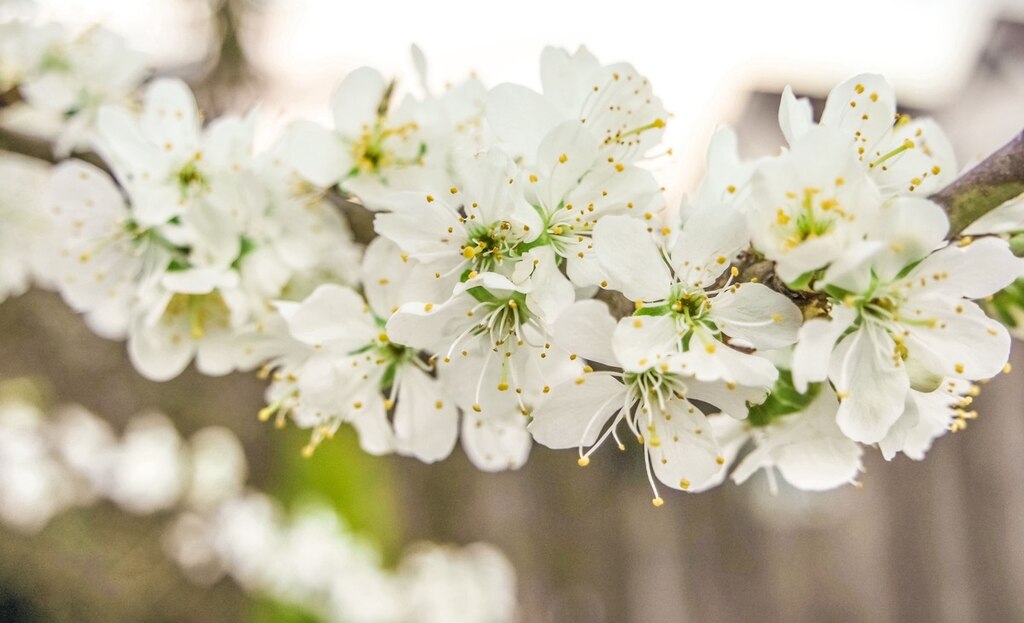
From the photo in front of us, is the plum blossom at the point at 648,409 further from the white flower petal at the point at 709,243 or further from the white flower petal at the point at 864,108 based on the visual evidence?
the white flower petal at the point at 864,108

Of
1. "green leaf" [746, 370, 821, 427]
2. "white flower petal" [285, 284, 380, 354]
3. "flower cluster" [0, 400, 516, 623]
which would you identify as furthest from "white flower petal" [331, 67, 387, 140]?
"flower cluster" [0, 400, 516, 623]

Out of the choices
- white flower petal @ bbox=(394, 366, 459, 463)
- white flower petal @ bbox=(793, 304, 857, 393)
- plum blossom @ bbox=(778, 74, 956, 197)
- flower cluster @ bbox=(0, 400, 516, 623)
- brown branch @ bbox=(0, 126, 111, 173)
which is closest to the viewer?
white flower petal @ bbox=(793, 304, 857, 393)

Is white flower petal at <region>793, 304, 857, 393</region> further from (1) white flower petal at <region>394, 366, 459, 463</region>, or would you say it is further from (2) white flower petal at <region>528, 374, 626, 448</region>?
(1) white flower petal at <region>394, 366, 459, 463</region>

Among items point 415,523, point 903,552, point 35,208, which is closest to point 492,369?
point 35,208

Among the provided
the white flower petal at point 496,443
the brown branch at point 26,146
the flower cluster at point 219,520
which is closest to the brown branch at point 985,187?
the white flower petal at point 496,443

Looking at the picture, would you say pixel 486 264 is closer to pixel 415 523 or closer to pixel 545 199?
pixel 545 199

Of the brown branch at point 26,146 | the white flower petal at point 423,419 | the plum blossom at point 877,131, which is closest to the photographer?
the plum blossom at point 877,131
